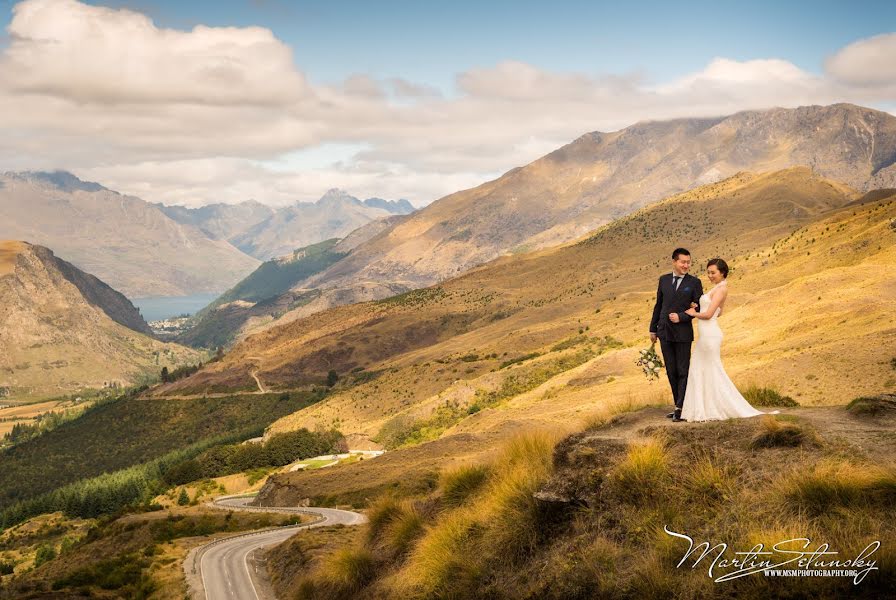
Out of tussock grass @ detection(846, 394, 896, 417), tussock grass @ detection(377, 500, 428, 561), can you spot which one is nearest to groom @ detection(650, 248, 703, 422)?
tussock grass @ detection(846, 394, 896, 417)

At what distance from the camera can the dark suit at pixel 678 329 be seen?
1396 cm

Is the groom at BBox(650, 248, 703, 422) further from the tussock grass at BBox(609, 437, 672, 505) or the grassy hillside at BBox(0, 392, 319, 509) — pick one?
the grassy hillside at BBox(0, 392, 319, 509)

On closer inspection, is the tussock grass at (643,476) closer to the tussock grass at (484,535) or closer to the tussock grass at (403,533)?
the tussock grass at (484,535)

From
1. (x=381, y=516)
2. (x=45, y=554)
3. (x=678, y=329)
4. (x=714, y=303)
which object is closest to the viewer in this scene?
(x=714, y=303)

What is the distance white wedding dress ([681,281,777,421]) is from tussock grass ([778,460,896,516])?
370cm

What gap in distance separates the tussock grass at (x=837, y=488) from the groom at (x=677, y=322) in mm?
4665

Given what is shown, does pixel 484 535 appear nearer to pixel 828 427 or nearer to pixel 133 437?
pixel 828 427

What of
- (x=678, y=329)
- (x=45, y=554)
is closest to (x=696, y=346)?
(x=678, y=329)

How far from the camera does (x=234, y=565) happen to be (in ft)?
106

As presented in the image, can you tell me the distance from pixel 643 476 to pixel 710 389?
11.9 ft

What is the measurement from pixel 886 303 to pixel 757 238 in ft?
319

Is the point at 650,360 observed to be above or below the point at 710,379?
above

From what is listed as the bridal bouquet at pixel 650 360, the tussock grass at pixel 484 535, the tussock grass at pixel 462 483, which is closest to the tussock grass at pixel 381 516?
the tussock grass at pixel 462 483

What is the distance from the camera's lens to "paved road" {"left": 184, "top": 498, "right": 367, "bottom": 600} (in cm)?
2842
